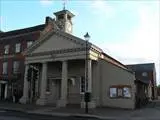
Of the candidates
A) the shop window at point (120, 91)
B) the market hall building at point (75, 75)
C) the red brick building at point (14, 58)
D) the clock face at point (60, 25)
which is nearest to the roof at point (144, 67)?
the clock face at point (60, 25)

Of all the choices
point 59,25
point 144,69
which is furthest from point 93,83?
point 144,69

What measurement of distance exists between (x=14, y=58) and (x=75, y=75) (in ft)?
42.9

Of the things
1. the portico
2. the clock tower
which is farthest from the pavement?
the clock tower

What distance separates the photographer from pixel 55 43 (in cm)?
3048

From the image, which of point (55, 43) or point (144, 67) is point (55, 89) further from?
point (144, 67)

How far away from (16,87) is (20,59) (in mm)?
4256

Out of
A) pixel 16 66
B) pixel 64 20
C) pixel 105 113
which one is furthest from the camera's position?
pixel 64 20

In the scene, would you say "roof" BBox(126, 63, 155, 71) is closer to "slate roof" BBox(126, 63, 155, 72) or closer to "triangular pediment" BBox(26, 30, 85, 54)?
"slate roof" BBox(126, 63, 155, 72)

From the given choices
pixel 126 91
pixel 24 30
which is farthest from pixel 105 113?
pixel 24 30

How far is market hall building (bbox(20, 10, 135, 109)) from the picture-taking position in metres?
27.2

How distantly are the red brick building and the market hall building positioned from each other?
5747 mm

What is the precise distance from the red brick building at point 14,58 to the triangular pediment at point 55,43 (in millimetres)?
6061

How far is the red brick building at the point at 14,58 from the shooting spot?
38.4 meters

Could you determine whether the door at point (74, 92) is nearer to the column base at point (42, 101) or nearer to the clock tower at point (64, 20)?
the column base at point (42, 101)
